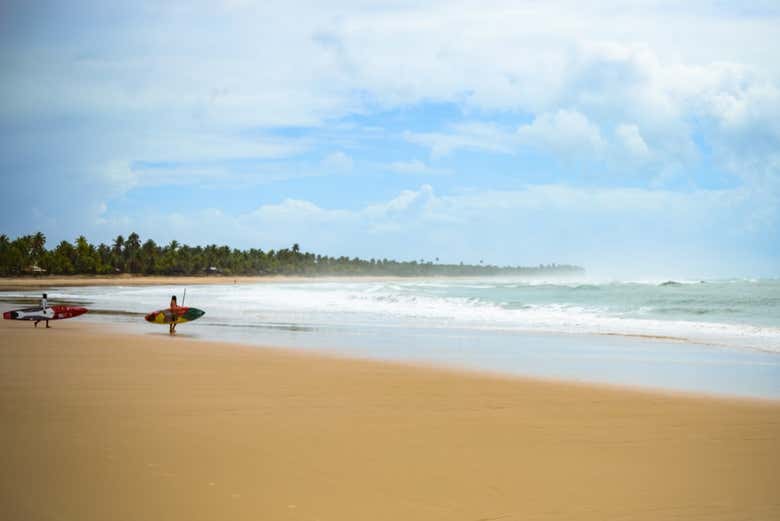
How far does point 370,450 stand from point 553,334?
14.1 meters

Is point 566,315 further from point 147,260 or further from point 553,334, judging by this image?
point 147,260

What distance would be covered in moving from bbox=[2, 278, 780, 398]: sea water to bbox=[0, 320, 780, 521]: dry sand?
2499 mm

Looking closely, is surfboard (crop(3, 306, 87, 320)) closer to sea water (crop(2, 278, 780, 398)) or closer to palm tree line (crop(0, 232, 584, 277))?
sea water (crop(2, 278, 780, 398))

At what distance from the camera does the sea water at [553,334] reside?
1195cm

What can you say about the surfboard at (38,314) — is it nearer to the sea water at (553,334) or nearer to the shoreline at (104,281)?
the sea water at (553,334)

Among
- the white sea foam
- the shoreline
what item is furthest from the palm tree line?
the white sea foam

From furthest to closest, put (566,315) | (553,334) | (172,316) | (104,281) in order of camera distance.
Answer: (104,281) → (566,315) → (172,316) → (553,334)

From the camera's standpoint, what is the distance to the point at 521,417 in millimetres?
7680

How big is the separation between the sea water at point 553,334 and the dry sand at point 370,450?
98.4 inches

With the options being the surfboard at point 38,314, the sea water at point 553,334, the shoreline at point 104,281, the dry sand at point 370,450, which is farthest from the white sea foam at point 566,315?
the shoreline at point 104,281

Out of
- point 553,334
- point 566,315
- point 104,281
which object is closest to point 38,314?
point 553,334

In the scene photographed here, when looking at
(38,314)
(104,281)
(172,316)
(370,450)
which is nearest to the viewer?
(370,450)

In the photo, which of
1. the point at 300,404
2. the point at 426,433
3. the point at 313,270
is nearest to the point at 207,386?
the point at 300,404

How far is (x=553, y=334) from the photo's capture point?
763 inches
